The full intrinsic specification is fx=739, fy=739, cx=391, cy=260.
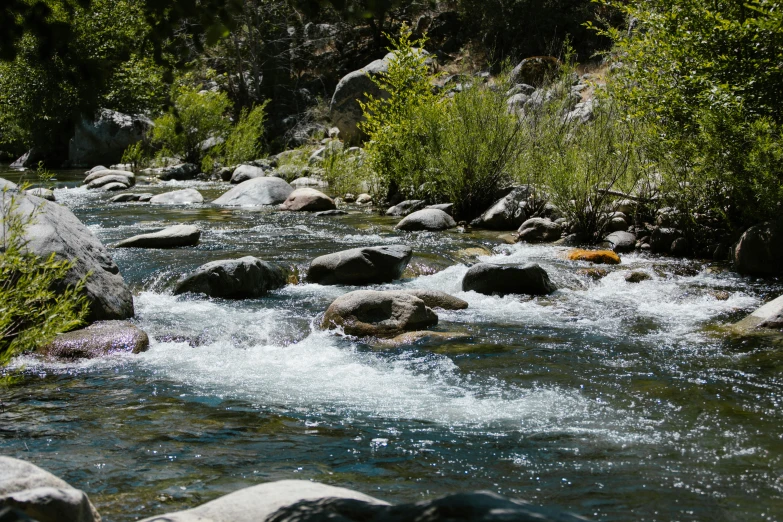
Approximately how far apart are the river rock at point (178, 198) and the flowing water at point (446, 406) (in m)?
8.04

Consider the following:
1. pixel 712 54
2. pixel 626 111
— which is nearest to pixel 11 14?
pixel 712 54

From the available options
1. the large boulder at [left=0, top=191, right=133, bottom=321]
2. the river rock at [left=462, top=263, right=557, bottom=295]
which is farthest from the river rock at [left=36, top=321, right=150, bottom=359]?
the river rock at [left=462, top=263, right=557, bottom=295]

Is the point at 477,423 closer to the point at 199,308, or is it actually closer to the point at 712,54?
the point at 199,308

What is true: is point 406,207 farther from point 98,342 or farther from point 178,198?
point 98,342

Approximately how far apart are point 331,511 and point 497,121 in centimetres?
1176

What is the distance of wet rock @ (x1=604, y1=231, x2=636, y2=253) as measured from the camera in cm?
1151

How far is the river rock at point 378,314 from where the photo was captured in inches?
291

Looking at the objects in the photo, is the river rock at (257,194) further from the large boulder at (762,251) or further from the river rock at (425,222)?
the large boulder at (762,251)

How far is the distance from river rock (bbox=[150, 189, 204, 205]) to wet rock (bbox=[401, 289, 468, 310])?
10169mm

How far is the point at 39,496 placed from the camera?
293cm

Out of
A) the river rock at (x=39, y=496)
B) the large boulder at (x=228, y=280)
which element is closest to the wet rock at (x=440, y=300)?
the large boulder at (x=228, y=280)

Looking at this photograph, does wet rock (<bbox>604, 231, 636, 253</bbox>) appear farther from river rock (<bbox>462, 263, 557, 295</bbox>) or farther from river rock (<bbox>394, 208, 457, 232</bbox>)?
river rock (<bbox>394, 208, 457, 232</bbox>)

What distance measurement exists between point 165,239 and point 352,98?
1694 centimetres

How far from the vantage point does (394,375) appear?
6.15 metres
